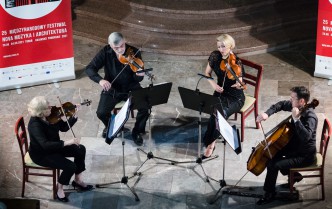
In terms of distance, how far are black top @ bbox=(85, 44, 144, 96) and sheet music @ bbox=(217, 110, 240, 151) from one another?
1485 millimetres

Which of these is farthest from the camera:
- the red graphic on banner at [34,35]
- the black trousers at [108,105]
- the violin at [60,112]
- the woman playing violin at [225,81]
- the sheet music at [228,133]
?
the red graphic on banner at [34,35]

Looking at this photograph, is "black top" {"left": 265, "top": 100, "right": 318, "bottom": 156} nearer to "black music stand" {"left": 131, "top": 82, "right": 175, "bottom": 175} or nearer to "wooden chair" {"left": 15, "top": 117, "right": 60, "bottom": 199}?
"black music stand" {"left": 131, "top": 82, "right": 175, "bottom": 175}

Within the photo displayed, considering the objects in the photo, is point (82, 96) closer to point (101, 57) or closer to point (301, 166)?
point (101, 57)

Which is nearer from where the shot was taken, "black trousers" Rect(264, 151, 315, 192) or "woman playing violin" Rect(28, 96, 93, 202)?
"woman playing violin" Rect(28, 96, 93, 202)

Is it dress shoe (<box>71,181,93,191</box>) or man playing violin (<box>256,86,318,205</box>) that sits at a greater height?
man playing violin (<box>256,86,318,205</box>)

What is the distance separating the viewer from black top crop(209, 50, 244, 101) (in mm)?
8500

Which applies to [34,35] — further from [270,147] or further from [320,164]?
[320,164]

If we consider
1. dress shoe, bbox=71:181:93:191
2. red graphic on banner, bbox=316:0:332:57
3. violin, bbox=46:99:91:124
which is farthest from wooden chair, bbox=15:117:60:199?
red graphic on banner, bbox=316:0:332:57

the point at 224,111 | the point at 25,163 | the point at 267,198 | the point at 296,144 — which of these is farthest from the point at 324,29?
the point at 25,163

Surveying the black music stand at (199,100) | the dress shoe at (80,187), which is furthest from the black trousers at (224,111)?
the dress shoe at (80,187)

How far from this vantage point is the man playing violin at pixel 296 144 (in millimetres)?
7480

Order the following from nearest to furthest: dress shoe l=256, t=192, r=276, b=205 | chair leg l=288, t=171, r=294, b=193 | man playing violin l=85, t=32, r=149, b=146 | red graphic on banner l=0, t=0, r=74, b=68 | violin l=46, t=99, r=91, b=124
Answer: violin l=46, t=99, r=91, b=124 → chair leg l=288, t=171, r=294, b=193 → dress shoe l=256, t=192, r=276, b=205 → man playing violin l=85, t=32, r=149, b=146 → red graphic on banner l=0, t=0, r=74, b=68

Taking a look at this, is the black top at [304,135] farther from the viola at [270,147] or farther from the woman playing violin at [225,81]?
the woman playing violin at [225,81]

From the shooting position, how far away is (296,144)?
772 centimetres
